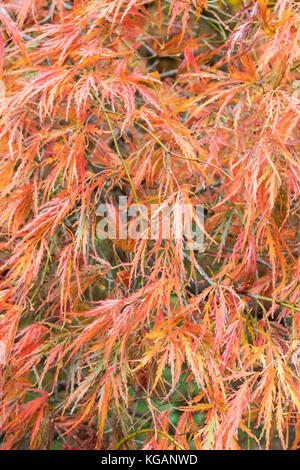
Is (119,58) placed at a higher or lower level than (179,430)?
higher

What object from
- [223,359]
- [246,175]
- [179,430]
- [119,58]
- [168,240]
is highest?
[119,58]

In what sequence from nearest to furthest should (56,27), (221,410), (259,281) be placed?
(221,410) → (56,27) → (259,281)

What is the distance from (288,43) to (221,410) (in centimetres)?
62

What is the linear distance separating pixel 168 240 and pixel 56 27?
0.46 meters

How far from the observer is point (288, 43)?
0.90m

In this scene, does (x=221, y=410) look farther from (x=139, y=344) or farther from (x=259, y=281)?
(x=259, y=281)

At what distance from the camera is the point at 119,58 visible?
1.20 metres

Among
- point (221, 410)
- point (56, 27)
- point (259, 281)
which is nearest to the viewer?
point (221, 410)

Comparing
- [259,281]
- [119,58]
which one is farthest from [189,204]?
[119,58]

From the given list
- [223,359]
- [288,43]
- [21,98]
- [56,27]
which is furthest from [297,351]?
[56,27]

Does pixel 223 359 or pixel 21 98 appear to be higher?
pixel 21 98

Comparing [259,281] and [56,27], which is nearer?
[56,27]
